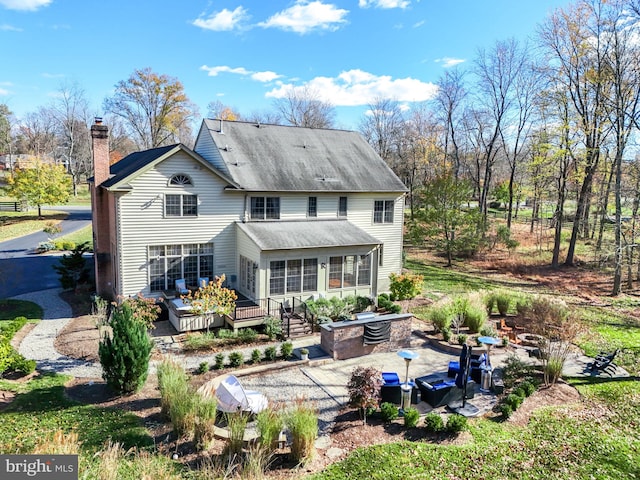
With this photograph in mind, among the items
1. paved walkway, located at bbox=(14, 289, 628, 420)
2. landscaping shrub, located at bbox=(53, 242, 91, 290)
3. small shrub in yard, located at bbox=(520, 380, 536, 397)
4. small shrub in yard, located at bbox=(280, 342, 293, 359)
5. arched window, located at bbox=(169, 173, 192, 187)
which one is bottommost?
paved walkway, located at bbox=(14, 289, 628, 420)

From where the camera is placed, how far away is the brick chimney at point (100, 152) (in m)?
19.0

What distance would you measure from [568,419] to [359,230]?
40.2 feet

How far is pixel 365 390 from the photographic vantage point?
10281 mm

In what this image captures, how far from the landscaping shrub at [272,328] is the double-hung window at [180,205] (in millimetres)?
5897

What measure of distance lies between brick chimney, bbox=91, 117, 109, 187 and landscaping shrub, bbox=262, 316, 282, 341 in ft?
33.5

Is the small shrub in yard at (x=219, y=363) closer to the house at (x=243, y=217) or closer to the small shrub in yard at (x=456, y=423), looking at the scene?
the house at (x=243, y=217)

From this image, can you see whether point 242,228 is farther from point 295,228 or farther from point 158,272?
point 158,272

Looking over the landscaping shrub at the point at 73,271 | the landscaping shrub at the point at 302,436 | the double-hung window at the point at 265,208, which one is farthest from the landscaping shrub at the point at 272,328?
the landscaping shrub at the point at 73,271

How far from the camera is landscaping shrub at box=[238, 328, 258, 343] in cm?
1555

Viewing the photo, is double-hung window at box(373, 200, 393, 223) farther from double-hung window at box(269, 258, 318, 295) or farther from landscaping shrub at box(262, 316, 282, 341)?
landscaping shrub at box(262, 316, 282, 341)

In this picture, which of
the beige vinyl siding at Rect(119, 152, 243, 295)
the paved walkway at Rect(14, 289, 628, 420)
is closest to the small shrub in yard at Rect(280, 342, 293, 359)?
the paved walkway at Rect(14, 289, 628, 420)

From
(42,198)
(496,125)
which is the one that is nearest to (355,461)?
(496,125)

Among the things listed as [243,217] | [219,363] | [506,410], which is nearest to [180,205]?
[243,217]

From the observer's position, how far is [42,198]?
42.5m
